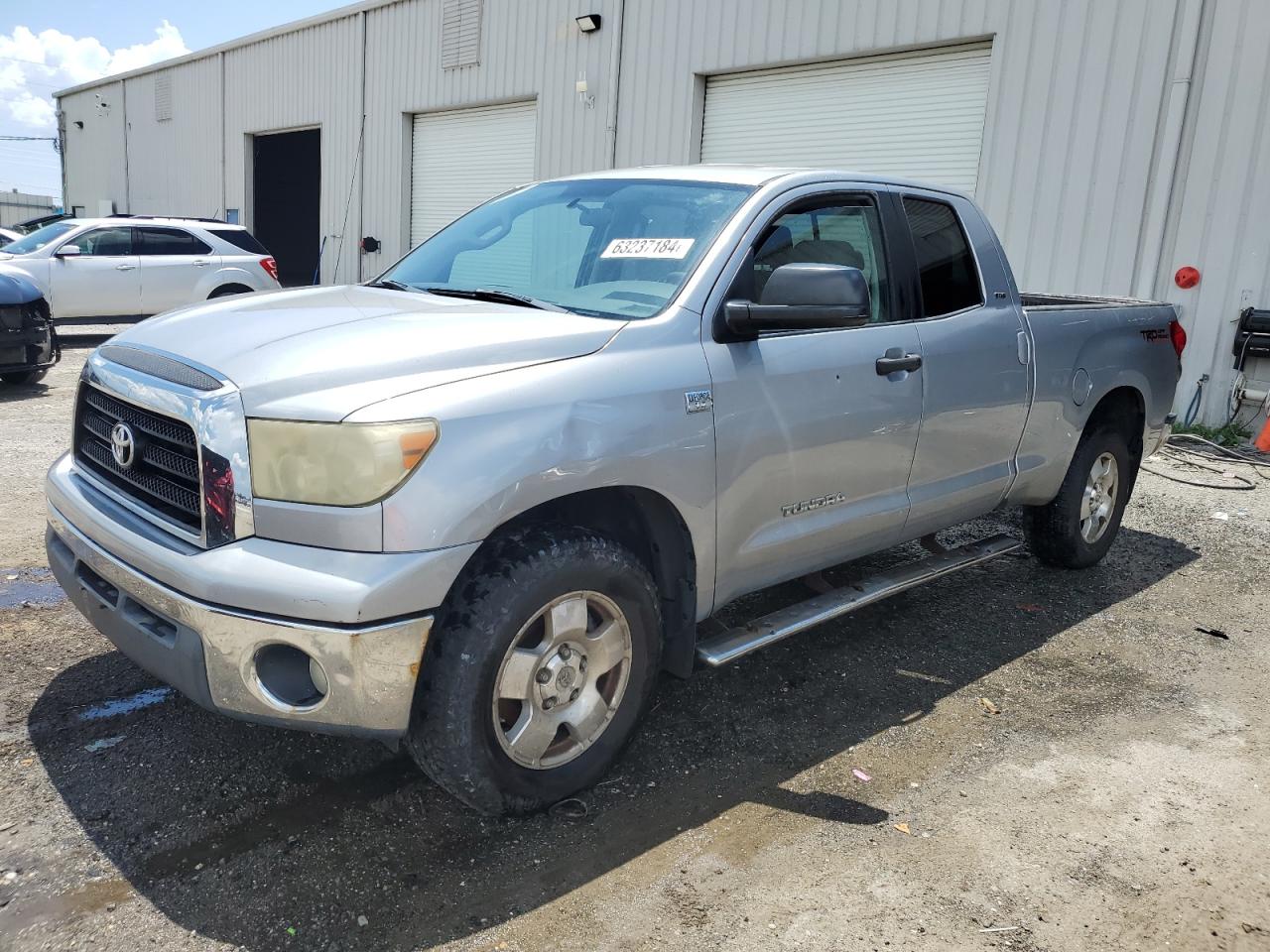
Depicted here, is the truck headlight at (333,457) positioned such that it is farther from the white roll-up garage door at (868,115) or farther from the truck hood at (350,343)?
the white roll-up garage door at (868,115)

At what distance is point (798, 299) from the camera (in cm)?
307

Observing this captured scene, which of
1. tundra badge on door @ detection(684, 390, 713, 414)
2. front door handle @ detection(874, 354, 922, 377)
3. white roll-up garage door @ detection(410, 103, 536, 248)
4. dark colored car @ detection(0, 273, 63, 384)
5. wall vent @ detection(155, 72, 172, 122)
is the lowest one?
dark colored car @ detection(0, 273, 63, 384)

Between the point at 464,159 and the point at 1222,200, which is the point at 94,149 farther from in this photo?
the point at 1222,200

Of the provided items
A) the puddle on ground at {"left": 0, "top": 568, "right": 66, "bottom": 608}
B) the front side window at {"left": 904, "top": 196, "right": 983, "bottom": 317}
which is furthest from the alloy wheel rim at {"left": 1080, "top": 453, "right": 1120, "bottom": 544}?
the puddle on ground at {"left": 0, "top": 568, "right": 66, "bottom": 608}

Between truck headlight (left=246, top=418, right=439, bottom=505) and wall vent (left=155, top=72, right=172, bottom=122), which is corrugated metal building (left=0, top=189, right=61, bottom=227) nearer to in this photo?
Result: wall vent (left=155, top=72, right=172, bottom=122)

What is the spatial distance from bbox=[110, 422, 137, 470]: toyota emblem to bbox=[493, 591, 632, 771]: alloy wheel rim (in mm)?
1233

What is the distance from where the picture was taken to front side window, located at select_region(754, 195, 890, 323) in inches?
137

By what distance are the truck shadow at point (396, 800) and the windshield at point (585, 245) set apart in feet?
4.96

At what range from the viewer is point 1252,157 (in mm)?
8539

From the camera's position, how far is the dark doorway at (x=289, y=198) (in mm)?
21953

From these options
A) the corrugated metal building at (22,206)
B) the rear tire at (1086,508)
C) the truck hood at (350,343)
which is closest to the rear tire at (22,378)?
the truck hood at (350,343)

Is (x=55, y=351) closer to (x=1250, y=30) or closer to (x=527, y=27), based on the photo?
(x=527, y=27)

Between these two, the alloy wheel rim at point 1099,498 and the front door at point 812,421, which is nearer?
the front door at point 812,421

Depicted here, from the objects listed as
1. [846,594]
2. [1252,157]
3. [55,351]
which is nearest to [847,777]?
[846,594]
